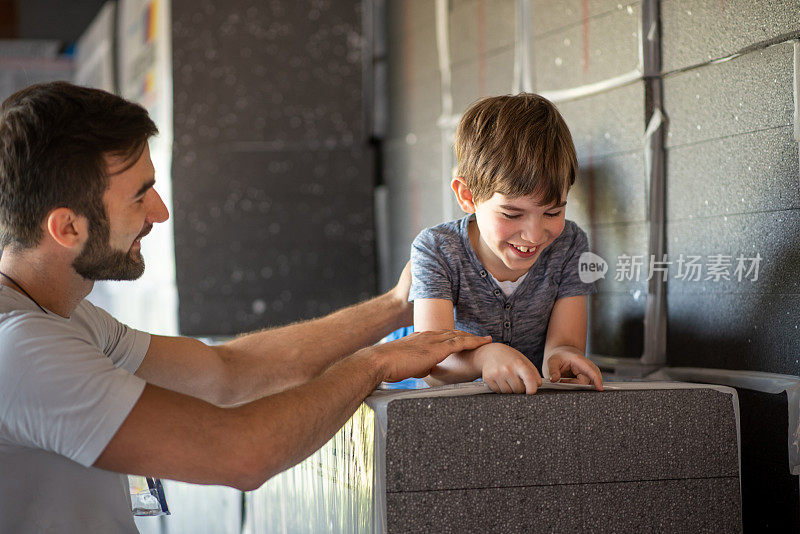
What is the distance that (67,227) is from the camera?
1.07 meters

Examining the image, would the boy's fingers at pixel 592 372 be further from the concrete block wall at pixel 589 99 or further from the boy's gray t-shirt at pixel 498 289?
the concrete block wall at pixel 589 99

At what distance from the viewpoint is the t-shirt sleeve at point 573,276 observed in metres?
1.46

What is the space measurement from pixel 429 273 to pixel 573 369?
32cm

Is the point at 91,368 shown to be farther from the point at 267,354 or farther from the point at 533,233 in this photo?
the point at 533,233

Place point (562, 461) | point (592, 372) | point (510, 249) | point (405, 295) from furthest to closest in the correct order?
1. point (405, 295)
2. point (510, 249)
3. point (592, 372)
4. point (562, 461)

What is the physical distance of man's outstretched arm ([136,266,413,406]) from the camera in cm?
135

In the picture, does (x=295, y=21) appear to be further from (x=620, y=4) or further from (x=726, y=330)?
(x=726, y=330)

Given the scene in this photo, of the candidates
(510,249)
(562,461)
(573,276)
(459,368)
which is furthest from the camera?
(573,276)

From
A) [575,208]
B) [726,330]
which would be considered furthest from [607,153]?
[726,330]

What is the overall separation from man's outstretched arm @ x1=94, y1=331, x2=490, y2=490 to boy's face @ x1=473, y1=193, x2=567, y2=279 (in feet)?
1.30

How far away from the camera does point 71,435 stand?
0.91 meters

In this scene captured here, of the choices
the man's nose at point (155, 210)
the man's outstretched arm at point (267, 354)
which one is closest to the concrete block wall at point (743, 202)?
the man's outstretched arm at point (267, 354)

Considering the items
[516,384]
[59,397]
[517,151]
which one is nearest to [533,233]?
[517,151]

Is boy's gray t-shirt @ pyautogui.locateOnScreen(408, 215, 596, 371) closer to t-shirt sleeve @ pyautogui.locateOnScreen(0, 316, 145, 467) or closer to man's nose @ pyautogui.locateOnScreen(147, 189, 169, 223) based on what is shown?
man's nose @ pyautogui.locateOnScreen(147, 189, 169, 223)
